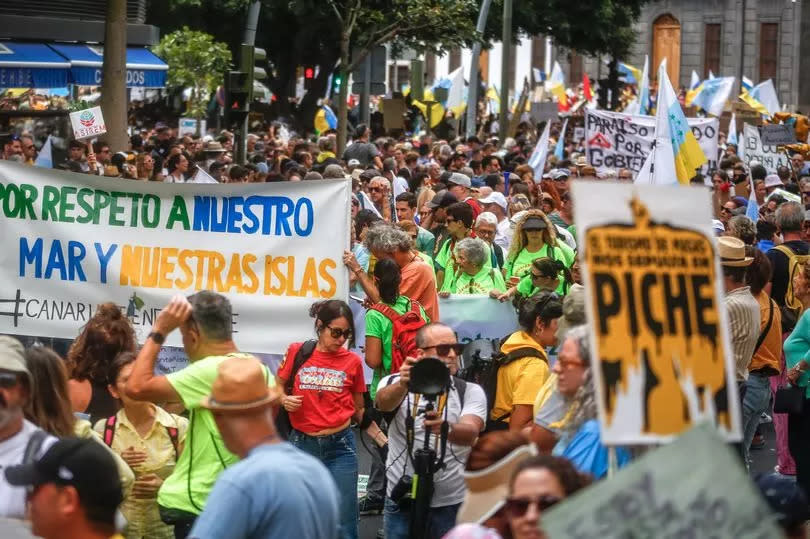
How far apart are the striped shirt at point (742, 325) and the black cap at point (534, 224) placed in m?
2.46

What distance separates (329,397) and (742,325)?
7.40 ft

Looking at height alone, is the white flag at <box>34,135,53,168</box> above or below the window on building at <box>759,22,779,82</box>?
below

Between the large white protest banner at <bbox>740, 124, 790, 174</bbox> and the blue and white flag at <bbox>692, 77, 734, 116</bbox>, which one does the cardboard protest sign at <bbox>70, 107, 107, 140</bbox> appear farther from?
the blue and white flag at <bbox>692, 77, 734, 116</bbox>

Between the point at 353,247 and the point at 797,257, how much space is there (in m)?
3.06

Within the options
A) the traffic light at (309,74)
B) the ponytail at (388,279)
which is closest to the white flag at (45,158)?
the ponytail at (388,279)

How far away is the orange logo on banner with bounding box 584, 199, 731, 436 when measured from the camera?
13.4 feet

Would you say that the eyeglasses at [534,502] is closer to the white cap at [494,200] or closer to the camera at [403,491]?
the camera at [403,491]

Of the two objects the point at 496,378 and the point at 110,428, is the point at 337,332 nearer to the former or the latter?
the point at 496,378

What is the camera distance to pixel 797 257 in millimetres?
10969

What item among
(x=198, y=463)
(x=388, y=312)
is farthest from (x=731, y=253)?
(x=198, y=463)

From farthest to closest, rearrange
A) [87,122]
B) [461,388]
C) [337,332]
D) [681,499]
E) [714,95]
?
[714,95] → [87,122] → [337,332] → [461,388] → [681,499]

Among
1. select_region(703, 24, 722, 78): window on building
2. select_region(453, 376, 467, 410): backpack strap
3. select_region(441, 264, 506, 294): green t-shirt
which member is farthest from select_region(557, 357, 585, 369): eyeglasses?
select_region(703, 24, 722, 78): window on building

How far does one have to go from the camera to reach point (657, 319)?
13.7 feet

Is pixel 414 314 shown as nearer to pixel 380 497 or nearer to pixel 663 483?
pixel 380 497
